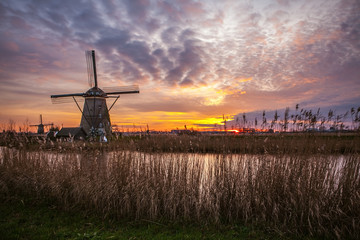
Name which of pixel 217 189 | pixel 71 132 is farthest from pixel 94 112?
pixel 217 189

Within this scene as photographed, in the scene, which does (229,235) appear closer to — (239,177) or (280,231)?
(280,231)

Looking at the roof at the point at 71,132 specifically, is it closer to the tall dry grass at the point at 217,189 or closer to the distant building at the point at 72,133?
the distant building at the point at 72,133

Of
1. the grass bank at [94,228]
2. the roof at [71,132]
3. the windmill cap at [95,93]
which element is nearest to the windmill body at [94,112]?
the windmill cap at [95,93]

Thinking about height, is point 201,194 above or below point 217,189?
below

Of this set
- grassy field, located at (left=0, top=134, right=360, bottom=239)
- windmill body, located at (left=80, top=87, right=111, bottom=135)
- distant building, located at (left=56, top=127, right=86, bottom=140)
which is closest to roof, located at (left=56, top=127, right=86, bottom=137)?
distant building, located at (left=56, top=127, right=86, bottom=140)

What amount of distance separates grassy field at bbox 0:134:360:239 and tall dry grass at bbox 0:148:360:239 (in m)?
0.02

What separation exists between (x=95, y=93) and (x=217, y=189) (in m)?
22.0

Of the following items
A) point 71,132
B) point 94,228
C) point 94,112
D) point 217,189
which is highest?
point 94,112

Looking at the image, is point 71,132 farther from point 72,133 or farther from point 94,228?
point 94,228

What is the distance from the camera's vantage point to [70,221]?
442 cm

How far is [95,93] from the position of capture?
23.9 meters

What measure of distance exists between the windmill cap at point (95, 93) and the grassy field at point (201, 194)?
18.8 meters

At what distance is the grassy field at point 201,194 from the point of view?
4.07 meters

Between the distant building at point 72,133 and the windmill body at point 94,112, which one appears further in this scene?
the windmill body at point 94,112
